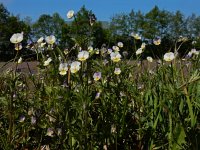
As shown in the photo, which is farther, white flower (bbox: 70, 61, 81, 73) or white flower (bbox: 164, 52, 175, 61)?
white flower (bbox: 164, 52, 175, 61)

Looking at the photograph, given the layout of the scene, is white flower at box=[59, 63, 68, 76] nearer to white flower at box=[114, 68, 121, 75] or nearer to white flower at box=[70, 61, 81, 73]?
white flower at box=[70, 61, 81, 73]

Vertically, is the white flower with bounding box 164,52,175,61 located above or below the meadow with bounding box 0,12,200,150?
above

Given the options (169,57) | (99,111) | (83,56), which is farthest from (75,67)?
(169,57)

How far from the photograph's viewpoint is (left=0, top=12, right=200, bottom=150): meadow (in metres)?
1.68

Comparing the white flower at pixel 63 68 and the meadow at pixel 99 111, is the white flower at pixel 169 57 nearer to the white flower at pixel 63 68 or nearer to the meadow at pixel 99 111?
the meadow at pixel 99 111

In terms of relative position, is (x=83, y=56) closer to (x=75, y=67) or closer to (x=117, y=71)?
(x=75, y=67)

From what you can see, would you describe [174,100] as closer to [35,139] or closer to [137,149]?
[137,149]

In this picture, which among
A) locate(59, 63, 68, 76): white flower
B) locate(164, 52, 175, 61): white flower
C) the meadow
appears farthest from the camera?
locate(164, 52, 175, 61): white flower

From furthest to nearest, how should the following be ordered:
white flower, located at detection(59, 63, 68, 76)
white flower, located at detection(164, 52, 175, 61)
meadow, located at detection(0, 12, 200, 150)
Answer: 1. white flower, located at detection(164, 52, 175, 61)
2. white flower, located at detection(59, 63, 68, 76)
3. meadow, located at detection(0, 12, 200, 150)

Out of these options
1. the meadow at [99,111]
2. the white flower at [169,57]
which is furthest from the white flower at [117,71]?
the white flower at [169,57]

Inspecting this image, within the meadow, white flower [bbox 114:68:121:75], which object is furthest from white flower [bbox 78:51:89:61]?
white flower [bbox 114:68:121:75]

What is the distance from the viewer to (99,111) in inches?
74.3

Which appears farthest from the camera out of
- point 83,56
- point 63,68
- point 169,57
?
point 169,57

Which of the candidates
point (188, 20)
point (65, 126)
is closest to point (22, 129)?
point (65, 126)
